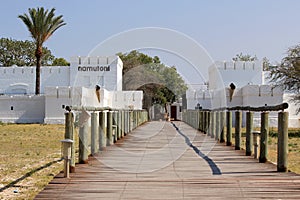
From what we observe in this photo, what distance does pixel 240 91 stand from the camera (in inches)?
1443

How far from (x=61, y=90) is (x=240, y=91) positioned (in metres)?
13.7

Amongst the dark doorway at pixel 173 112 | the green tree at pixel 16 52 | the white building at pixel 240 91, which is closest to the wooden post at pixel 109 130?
the white building at pixel 240 91

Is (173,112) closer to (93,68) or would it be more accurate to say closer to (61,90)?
(93,68)

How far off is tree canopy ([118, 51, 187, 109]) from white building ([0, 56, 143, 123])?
191 cm

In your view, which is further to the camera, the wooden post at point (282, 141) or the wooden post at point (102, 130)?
the wooden post at point (102, 130)

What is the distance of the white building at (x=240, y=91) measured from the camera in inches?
1366

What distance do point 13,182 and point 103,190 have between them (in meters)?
1.93

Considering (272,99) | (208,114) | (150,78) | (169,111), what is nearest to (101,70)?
(150,78)

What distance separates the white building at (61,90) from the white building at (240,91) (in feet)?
20.7

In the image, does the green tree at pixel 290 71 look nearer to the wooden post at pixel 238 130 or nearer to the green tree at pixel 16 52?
the wooden post at pixel 238 130

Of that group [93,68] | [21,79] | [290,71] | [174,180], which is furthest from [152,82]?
[174,180]

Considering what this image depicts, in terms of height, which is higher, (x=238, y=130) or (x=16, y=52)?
(x=16, y=52)

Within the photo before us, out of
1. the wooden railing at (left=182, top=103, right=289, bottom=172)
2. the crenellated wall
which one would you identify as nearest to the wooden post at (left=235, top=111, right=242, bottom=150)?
the wooden railing at (left=182, top=103, right=289, bottom=172)

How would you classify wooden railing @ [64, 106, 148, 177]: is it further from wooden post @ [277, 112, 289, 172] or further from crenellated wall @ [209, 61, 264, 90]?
crenellated wall @ [209, 61, 264, 90]
